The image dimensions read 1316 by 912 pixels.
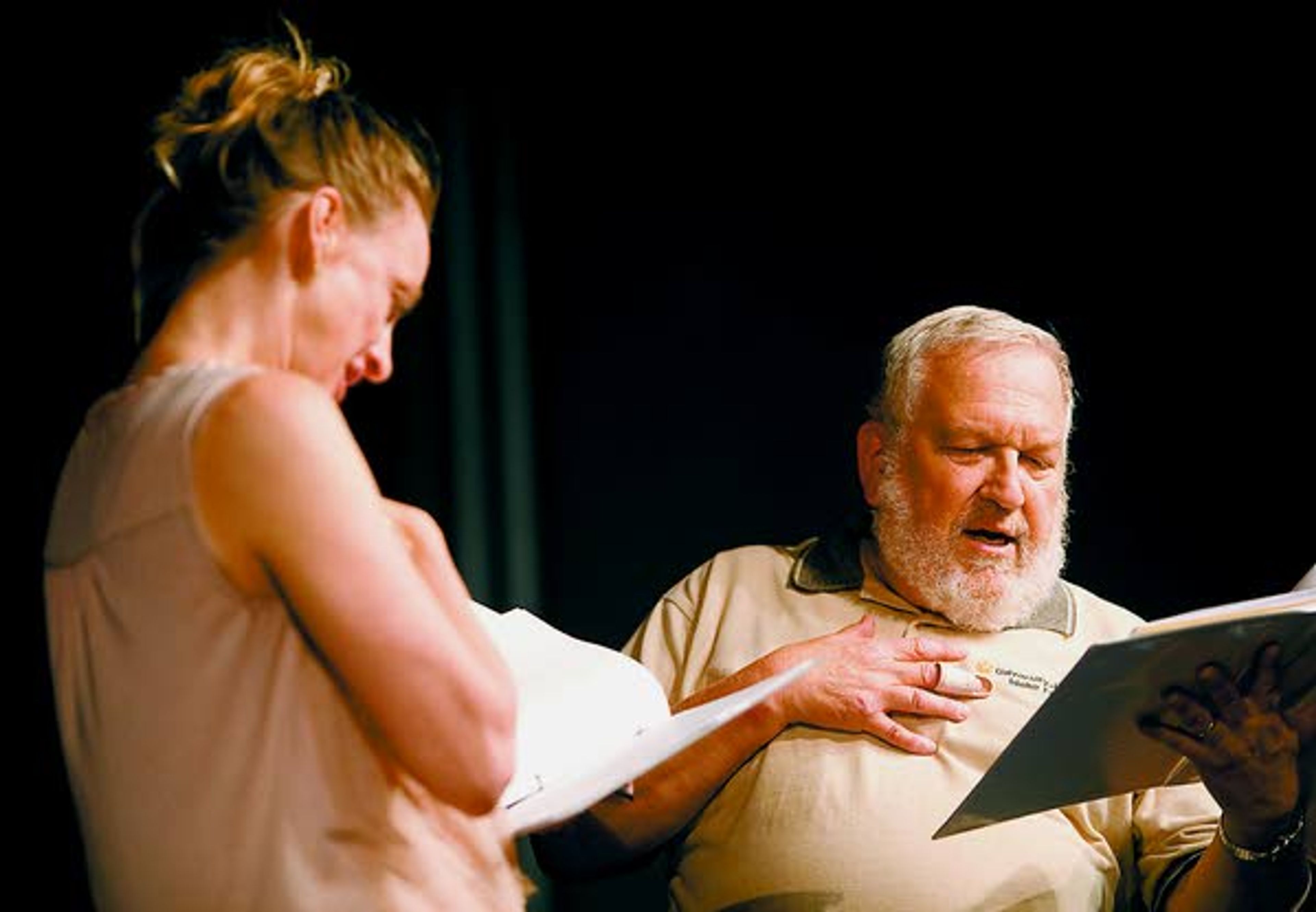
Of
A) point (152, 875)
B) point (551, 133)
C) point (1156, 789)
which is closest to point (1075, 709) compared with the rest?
point (1156, 789)

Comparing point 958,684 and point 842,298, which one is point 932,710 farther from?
point 842,298

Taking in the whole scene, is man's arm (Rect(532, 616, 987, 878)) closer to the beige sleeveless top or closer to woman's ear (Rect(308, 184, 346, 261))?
the beige sleeveless top

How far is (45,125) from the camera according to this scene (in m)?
1.72

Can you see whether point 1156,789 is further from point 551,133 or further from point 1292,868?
point 551,133

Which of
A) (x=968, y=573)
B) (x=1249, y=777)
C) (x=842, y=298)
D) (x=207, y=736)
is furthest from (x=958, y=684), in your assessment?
(x=207, y=736)

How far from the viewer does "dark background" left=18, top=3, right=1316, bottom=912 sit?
252cm

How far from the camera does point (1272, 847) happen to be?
1.76 m

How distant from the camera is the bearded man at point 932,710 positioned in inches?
70.4

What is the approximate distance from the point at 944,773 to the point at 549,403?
→ 42.9 inches

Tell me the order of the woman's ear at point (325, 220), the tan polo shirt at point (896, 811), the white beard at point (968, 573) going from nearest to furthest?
the woman's ear at point (325, 220)
the tan polo shirt at point (896, 811)
the white beard at point (968, 573)

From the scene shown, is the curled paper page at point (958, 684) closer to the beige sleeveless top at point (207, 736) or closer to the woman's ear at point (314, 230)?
the beige sleeveless top at point (207, 736)

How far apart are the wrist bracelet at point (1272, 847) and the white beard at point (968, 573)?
0.47 meters

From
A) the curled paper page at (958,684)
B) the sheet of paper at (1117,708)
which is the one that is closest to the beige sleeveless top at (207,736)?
the sheet of paper at (1117,708)

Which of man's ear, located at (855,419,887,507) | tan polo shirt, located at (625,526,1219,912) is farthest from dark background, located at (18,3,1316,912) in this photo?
tan polo shirt, located at (625,526,1219,912)
